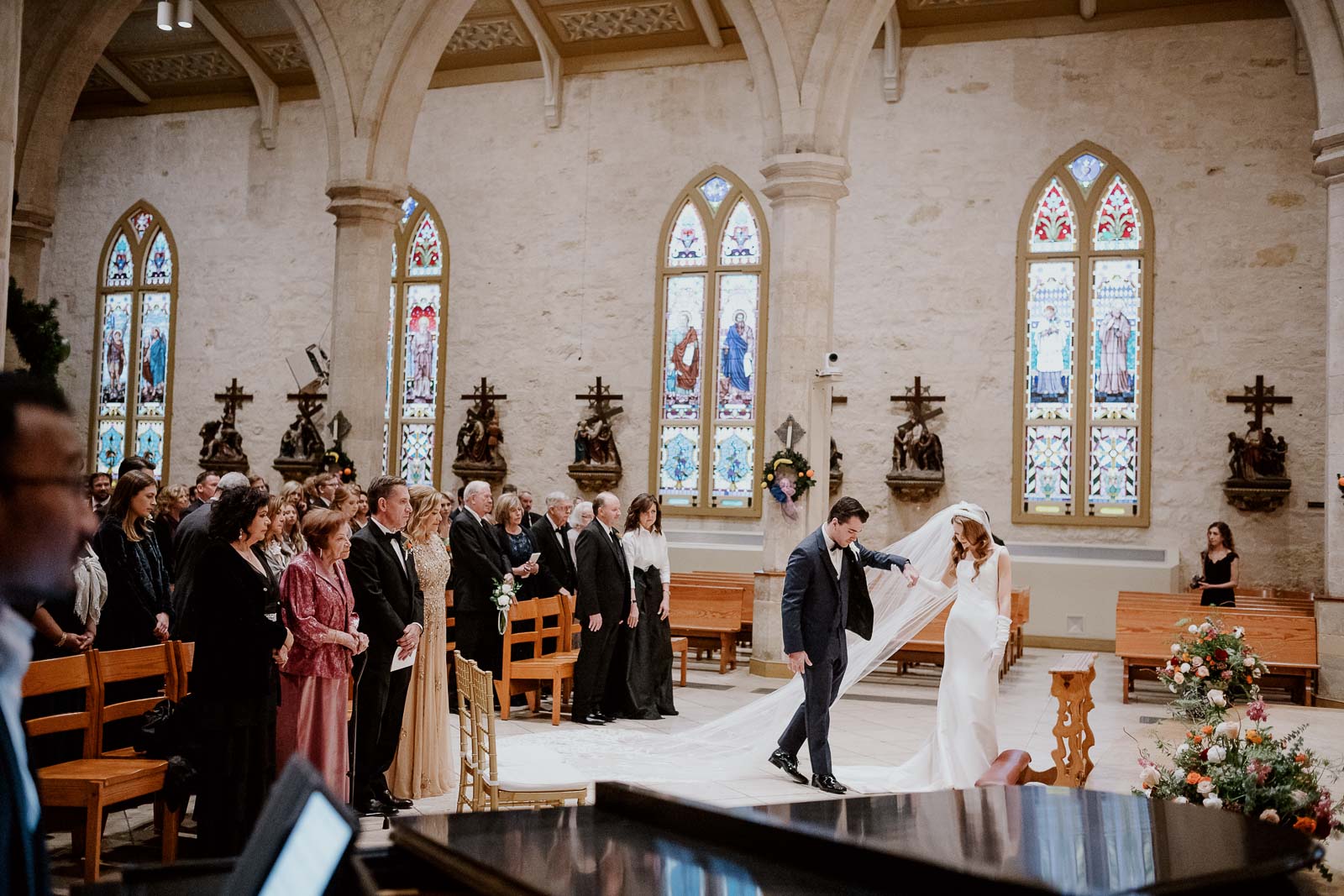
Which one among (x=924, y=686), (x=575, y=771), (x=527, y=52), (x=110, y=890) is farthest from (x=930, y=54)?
(x=110, y=890)

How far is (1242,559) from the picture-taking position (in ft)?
45.0

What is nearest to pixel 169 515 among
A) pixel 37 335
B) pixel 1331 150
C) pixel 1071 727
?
pixel 37 335

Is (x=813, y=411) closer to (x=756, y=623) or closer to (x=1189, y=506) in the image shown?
(x=756, y=623)

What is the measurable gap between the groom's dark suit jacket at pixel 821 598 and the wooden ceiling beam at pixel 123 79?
15.2 m

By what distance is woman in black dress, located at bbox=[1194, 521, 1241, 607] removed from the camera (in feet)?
36.7

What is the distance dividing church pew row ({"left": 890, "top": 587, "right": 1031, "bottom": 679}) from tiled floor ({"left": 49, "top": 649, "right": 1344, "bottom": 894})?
177mm

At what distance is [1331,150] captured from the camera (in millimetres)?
10117

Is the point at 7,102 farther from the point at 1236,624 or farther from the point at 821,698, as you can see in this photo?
the point at 1236,624

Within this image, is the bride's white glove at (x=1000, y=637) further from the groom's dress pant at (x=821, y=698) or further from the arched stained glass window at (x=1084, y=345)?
the arched stained glass window at (x=1084, y=345)

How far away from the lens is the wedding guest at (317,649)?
5.17 m

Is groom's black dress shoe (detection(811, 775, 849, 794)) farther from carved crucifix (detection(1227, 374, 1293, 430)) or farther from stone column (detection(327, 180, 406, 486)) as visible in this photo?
carved crucifix (detection(1227, 374, 1293, 430))

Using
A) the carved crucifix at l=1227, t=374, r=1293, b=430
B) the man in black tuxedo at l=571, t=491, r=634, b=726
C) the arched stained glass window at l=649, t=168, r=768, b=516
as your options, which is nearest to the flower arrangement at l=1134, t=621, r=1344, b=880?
the man in black tuxedo at l=571, t=491, r=634, b=726

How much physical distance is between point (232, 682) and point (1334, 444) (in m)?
8.99

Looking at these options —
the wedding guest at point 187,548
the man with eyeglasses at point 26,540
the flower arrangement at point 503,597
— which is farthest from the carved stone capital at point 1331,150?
the man with eyeglasses at point 26,540
